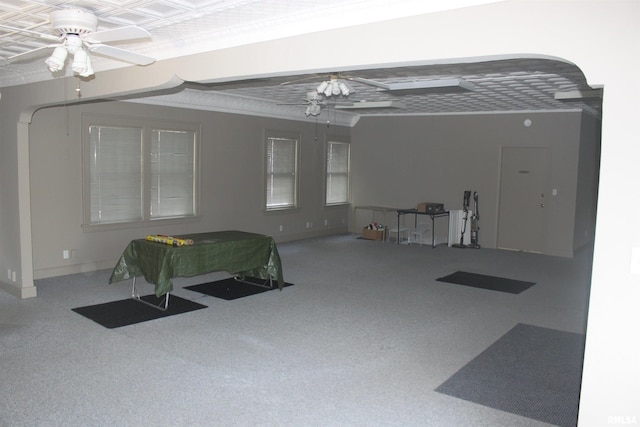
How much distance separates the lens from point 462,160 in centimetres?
1041

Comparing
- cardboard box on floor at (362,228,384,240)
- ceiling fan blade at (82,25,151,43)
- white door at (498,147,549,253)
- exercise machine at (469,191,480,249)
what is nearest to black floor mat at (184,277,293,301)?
ceiling fan blade at (82,25,151,43)

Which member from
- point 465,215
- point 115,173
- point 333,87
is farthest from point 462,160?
point 115,173

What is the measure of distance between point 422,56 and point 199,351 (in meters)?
3.08

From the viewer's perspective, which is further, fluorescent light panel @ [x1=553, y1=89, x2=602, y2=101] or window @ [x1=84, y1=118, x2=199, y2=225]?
window @ [x1=84, y1=118, x2=199, y2=225]

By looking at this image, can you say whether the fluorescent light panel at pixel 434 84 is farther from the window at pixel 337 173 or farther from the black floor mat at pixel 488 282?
the window at pixel 337 173

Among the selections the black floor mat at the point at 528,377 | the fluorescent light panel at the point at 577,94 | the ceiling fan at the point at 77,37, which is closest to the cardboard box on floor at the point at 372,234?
the fluorescent light panel at the point at 577,94

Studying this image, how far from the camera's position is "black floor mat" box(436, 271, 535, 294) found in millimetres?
6891

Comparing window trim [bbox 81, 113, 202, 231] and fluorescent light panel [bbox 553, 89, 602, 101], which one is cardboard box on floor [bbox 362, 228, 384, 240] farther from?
fluorescent light panel [bbox 553, 89, 602, 101]

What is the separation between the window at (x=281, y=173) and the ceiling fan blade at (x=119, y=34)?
21.3ft

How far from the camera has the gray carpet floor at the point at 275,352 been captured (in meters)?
3.46

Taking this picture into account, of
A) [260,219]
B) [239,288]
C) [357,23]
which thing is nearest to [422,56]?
[357,23]

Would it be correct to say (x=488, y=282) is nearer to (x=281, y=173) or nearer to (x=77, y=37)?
(x=281, y=173)

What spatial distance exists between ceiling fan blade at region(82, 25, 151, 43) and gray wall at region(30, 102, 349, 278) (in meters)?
3.87

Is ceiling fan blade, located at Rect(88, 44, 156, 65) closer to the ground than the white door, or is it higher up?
higher up
